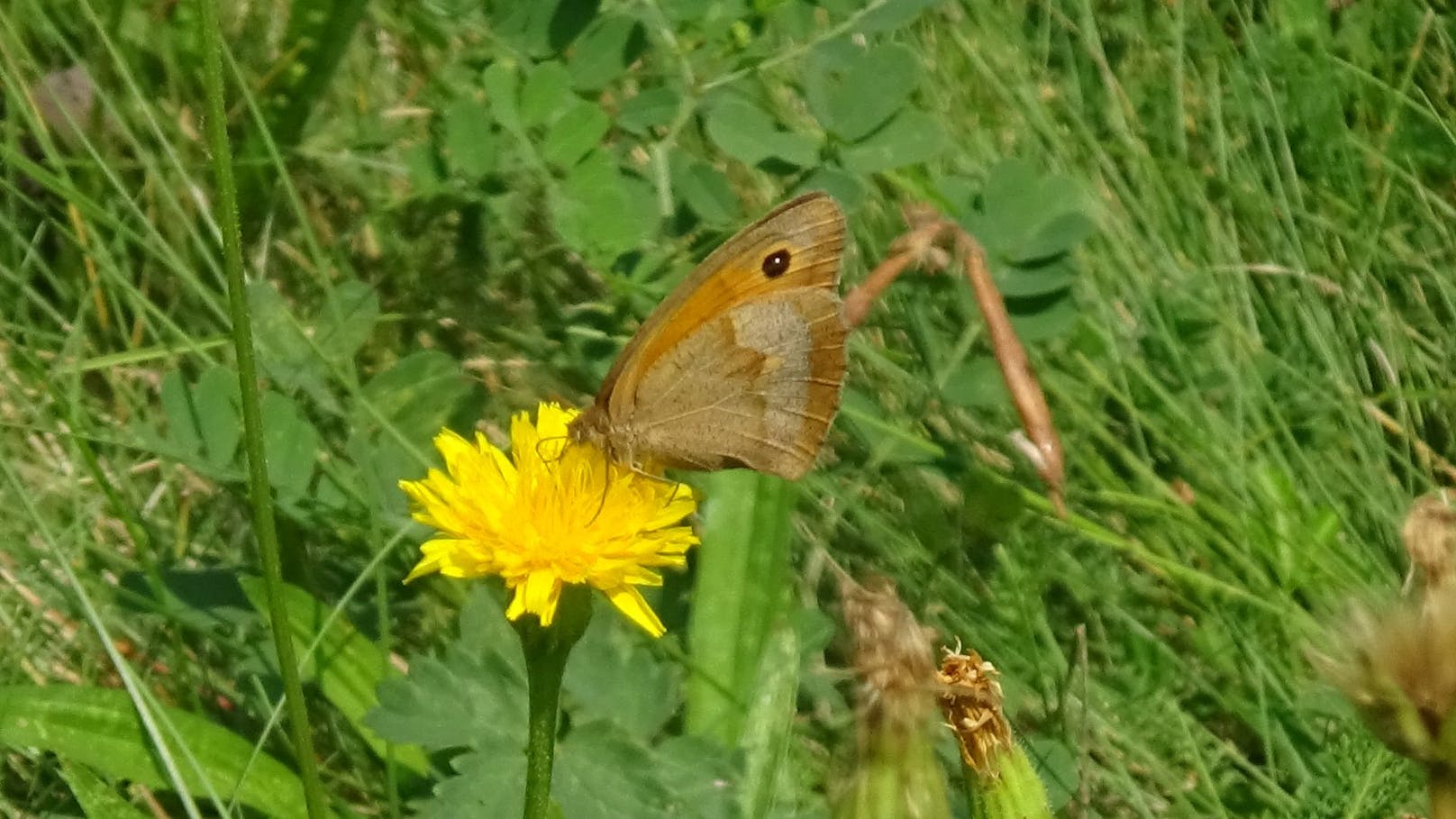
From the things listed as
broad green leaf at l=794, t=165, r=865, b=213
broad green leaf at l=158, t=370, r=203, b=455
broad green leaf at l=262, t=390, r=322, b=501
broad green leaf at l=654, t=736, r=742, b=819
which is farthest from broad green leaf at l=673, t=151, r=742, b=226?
broad green leaf at l=654, t=736, r=742, b=819

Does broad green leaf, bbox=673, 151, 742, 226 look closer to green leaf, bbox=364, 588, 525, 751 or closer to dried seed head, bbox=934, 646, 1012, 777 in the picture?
green leaf, bbox=364, 588, 525, 751

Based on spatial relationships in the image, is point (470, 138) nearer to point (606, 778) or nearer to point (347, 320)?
point (347, 320)

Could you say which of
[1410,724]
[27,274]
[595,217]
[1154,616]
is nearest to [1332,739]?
[1154,616]

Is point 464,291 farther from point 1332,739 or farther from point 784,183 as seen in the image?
point 1332,739

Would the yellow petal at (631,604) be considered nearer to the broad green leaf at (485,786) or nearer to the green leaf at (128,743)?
the broad green leaf at (485,786)

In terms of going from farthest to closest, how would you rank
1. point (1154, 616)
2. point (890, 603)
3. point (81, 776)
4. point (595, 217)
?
point (1154, 616) < point (595, 217) < point (81, 776) < point (890, 603)

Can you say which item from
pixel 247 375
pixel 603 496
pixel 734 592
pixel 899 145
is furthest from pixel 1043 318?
pixel 247 375
